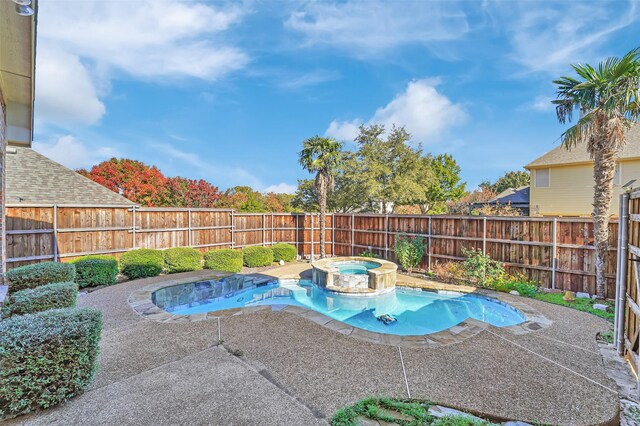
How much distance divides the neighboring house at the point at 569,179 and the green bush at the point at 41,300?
1862 cm

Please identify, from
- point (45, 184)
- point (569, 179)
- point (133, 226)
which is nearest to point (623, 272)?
point (133, 226)

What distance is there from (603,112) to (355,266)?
8.05 meters

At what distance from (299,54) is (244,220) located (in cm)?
742

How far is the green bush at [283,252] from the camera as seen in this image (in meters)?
13.1

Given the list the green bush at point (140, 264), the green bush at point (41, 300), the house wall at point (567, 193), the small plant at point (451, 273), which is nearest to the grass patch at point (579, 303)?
the small plant at point (451, 273)

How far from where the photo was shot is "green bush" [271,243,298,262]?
42.8 ft

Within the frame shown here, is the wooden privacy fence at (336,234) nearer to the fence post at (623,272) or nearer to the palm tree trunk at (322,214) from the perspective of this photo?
the palm tree trunk at (322,214)

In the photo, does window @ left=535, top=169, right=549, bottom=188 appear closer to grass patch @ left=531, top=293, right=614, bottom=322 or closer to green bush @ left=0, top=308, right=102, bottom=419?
grass patch @ left=531, top=293, right=614, bottom=322

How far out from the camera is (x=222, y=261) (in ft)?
35.6

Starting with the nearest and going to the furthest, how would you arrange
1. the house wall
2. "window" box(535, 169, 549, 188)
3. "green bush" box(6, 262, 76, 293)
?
1. "green bush" box(6, 262, 76, 293)
2. the house wall
3. "window" box(535, 169, 549, 188)

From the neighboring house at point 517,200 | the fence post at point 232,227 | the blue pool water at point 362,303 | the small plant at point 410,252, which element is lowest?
the blue pool water at point 362,303

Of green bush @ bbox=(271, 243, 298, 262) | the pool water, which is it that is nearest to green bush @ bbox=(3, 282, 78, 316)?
the pool water

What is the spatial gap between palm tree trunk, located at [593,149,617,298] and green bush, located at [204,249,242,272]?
10834 mm

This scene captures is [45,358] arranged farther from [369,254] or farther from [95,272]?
[369,254]
